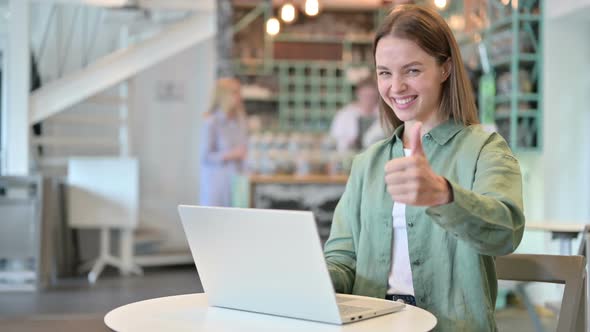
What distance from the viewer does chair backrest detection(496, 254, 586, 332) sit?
6.28ft

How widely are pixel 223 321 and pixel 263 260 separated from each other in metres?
0.17

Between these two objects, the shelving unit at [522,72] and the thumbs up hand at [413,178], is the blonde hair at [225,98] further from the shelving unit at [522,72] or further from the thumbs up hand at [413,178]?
the thumbs up hand at [413,178]

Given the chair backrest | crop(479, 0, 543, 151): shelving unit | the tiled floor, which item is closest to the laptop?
the chair backrest

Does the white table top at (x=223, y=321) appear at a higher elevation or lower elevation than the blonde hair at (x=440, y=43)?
lower

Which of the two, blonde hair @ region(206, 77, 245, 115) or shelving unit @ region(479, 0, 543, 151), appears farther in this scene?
blonde hair @ region(206, 77, 245, 115)

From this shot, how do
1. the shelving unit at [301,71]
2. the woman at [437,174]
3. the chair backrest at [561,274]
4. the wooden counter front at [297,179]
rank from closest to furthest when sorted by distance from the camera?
1. the woman at [437,174]
2. the chair backrest at [561,274]
3. the wooden counter front at [297,179]
4. the shelving unit at [301,71]

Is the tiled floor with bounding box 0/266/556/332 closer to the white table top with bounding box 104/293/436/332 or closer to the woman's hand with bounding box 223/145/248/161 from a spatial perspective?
the woman's hand with bounding box 223/145/248/161

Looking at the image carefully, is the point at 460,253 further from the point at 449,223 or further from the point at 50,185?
the point at 50,185

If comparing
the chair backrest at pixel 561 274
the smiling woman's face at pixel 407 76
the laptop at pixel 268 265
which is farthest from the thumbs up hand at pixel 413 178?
the chair backrest at pixel 561 274

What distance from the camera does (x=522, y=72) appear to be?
6.90 m

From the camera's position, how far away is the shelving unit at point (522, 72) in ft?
22.4

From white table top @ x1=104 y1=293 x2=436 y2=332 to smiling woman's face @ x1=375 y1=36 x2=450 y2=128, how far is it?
1.51 feet

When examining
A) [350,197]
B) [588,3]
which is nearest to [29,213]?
[588,3]

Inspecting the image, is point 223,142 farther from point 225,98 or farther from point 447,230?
point 447,230
